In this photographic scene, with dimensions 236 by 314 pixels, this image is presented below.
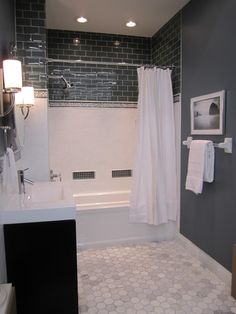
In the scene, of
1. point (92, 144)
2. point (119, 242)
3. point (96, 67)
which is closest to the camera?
point (119, 242)

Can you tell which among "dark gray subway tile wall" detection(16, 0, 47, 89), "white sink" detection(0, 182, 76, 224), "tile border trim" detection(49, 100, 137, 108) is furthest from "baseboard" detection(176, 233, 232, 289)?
"dark gray subway tile wall" detection(16, 0, 47, 89)

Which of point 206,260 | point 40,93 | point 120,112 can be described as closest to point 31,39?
point 40,93

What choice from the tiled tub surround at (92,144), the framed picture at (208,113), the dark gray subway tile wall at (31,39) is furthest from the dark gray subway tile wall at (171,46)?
the dark gray subway tile wall at (31,39)

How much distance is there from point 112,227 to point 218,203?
1.28 meters

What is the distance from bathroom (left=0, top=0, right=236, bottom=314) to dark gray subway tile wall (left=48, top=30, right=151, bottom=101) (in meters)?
0.01

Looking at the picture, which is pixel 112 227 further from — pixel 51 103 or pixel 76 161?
pixel 51 103

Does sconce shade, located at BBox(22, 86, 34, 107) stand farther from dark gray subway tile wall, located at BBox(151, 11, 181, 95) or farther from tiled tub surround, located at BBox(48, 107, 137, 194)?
dark gray subway tile wall, located at BBox(151, 11, 181, 95)

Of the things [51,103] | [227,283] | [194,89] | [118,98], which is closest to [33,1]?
[51,103]

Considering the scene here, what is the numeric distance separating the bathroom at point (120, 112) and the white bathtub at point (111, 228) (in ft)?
0.04

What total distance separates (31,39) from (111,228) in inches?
88.2

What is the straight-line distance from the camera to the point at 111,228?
3.19 metres

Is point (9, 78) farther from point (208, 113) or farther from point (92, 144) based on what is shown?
point (92, 144)

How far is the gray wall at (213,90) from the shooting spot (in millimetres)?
2262

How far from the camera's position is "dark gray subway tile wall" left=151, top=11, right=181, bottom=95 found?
3129 millimetres
